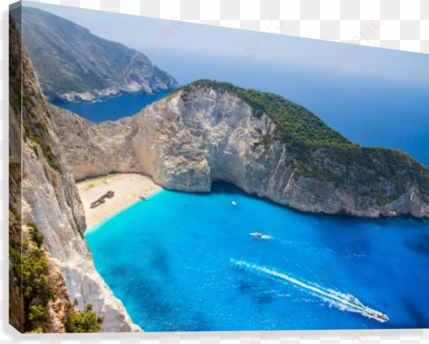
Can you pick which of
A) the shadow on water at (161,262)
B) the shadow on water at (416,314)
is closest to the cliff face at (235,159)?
the shadow on water at (161,262)

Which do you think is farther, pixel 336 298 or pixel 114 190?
pixel 114 190

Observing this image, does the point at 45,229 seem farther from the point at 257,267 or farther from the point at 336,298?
the point at 336,298

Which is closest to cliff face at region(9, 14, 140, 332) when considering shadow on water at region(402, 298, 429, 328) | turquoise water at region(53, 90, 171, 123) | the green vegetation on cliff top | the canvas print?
the canvas print

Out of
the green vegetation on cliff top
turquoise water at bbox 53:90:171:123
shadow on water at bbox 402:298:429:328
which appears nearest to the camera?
shadow on water at bbox 402:298:429:328

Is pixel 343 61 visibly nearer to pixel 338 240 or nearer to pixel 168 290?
pixel 338 240

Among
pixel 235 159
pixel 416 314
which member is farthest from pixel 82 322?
pixel 235 159

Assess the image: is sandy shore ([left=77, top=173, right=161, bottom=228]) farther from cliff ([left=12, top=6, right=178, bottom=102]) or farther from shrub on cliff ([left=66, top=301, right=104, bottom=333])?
cliff ([left=12, top=6, right=178, bottom=102])

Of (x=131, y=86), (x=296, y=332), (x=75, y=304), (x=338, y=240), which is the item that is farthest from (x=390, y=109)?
(x=131, y=86)
